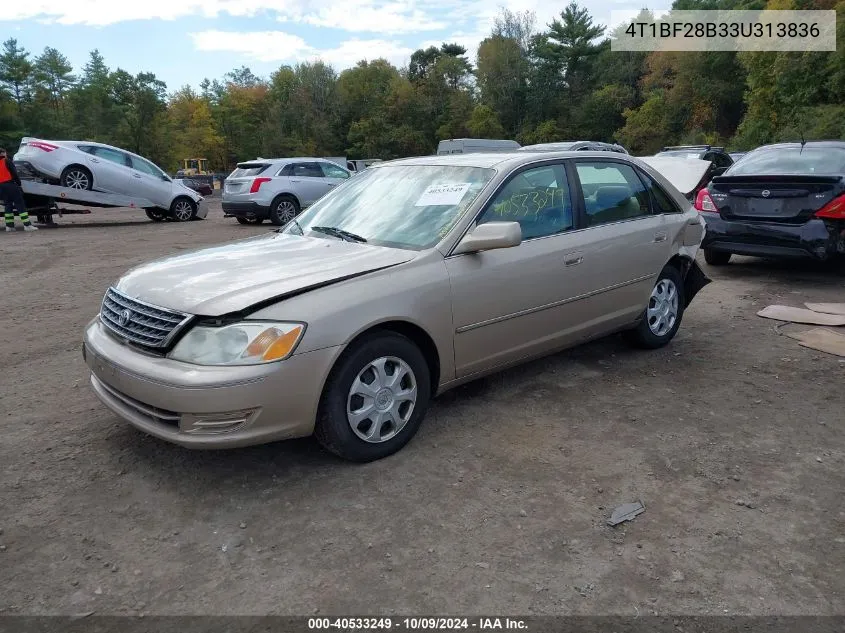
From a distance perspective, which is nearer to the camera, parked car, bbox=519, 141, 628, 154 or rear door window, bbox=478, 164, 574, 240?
rear door window, bbox=478, 164, 574, 240

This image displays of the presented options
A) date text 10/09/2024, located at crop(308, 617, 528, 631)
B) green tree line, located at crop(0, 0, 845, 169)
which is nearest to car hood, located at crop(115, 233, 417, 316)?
date text 10/09/2024, located at crop(308, 617, 528, 631)

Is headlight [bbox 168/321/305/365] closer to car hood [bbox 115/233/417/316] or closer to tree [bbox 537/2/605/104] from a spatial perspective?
car hood [bbox 115/233/417/316]

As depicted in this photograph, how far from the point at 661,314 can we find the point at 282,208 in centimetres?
1208

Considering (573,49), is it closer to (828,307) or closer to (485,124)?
(485,124)

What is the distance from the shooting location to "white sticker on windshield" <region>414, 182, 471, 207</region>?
3988 millimetres

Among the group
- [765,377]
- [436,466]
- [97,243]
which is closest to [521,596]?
[436,466]

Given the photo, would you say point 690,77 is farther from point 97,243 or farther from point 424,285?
point 424,285

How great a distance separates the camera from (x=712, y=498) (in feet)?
10.2

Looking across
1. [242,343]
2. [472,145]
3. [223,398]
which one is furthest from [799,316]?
[472,145]

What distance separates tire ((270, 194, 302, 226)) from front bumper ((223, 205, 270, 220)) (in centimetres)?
16

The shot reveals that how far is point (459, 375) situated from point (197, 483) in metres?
1.57

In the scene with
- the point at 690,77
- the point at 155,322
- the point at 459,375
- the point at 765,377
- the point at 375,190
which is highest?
the point at 690,77

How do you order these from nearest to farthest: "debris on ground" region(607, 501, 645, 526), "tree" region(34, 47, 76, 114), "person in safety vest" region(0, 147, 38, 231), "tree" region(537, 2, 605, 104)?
"debris on ground" region(607, 501, 645, 526) < "person in safety vest" region(0, 147, 38, 231) < "tree" region(34, 47, 76, 114) < "tree" region(537, 2, 605, 104)

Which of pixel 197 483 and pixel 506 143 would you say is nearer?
pixel 197 483
